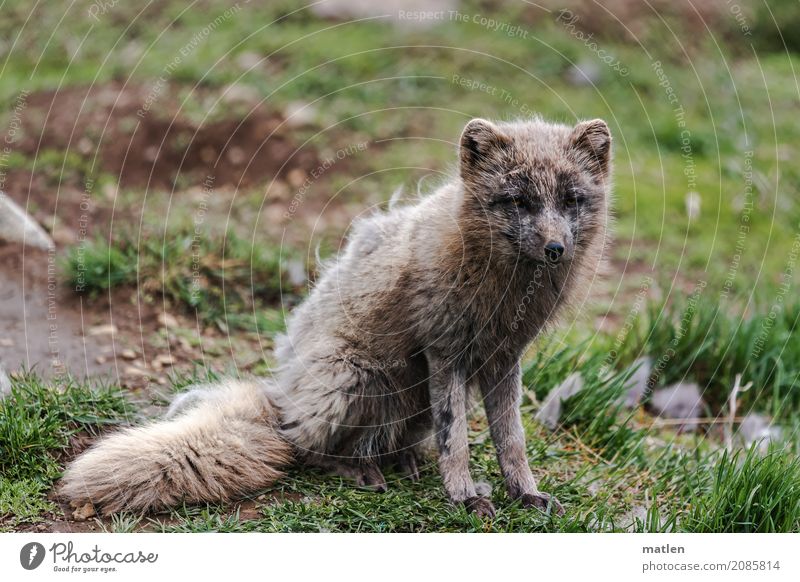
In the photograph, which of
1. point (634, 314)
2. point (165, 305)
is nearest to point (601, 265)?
point (634, 314)

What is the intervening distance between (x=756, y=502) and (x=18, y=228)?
4.20 meters

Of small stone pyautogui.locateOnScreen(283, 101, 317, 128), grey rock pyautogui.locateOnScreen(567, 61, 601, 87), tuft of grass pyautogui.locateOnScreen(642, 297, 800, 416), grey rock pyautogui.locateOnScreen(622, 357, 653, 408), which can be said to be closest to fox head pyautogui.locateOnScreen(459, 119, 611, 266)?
grey rock pyautogui.locateOnScreen(622, 357, 653, 408)

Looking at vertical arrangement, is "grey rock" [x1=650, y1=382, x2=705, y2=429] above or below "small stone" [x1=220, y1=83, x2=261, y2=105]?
below

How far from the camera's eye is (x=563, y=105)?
7488 mm

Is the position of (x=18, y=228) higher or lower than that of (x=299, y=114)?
lower

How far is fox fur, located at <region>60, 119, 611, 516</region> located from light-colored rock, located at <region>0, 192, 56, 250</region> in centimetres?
179

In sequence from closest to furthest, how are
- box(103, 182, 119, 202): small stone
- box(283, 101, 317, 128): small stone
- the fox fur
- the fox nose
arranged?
the fox nose < the fox fur < box(103, 182, 119, 202): small stone < box(283, 101, 317, 128): small stone

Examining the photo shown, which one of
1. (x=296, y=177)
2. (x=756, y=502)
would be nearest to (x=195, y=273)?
(x=296, y=177)

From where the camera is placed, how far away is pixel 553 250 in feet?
11.0

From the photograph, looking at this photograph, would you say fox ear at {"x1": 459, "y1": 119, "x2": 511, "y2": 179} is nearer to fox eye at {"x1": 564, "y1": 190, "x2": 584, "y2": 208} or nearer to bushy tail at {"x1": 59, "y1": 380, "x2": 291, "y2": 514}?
fox eye at {"x1": 564, "y1": 190, "x2": 584, "y2": 208}

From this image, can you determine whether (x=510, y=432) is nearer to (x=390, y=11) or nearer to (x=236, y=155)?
(x=236, y=155)

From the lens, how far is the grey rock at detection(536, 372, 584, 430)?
4.51 metres

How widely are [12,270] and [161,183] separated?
1.56 meters

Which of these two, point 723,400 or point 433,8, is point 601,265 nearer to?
point 723,400
